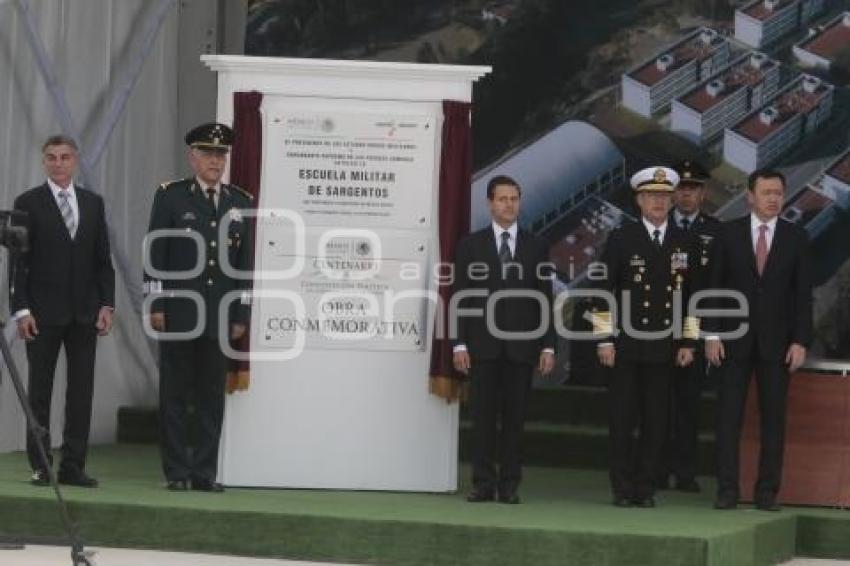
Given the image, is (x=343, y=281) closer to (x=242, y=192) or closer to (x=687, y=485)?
(x=242, y=192)

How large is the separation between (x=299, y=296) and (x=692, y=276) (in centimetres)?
180

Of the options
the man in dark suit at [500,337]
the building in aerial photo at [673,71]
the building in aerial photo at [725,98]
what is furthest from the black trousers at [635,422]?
the building in aerial photo at [673,71]

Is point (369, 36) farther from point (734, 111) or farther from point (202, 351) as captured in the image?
point (202, 351)

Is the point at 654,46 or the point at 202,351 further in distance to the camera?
the point at 654,46

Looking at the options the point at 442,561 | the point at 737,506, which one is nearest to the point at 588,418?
the point at 737,506

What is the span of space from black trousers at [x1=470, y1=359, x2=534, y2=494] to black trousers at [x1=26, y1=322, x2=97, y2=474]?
67.8 inches

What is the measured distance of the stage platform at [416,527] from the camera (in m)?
8.98

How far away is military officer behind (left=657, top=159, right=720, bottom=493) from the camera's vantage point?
11320mm

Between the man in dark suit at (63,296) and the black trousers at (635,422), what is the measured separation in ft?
7.56

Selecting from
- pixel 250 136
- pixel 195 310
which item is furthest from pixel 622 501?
pixel 250 136

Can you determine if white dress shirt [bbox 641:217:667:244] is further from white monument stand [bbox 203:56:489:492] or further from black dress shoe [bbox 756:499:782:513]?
black dress shoe [bbox 756:499:782:513]

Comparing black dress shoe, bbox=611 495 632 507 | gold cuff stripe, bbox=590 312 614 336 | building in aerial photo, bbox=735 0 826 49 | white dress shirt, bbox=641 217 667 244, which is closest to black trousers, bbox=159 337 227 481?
gold cuff stripe, bbox=590 312 614 336

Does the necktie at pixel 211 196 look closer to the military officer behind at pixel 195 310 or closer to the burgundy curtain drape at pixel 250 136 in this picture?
the military officer behind at pixel 195 310

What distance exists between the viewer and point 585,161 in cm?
1342
